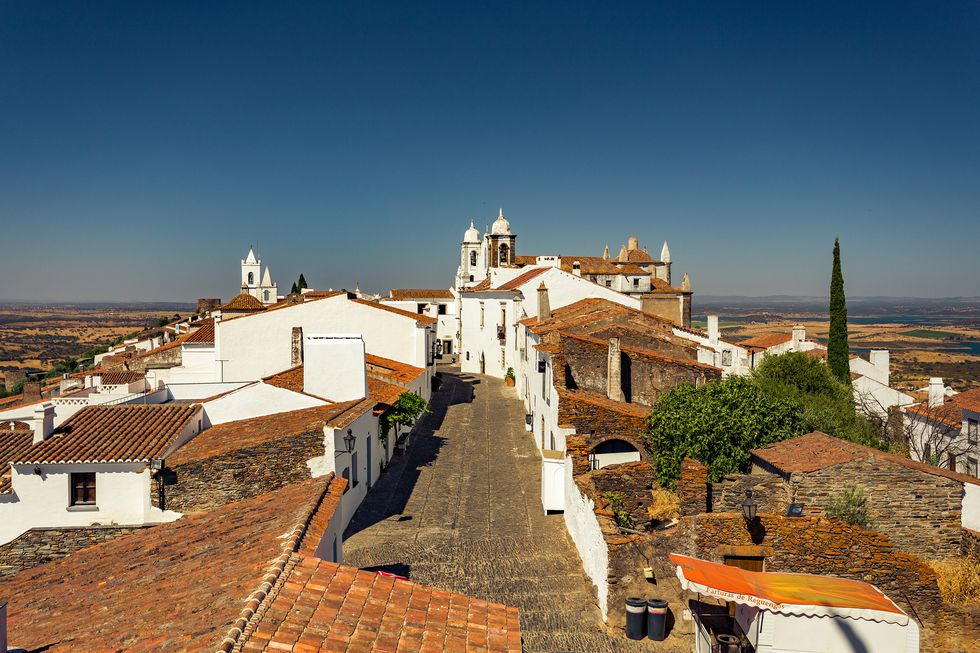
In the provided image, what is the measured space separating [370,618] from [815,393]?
89.2 feet

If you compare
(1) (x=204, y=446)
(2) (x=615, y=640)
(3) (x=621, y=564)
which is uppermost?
(1) (x=204, y=446)

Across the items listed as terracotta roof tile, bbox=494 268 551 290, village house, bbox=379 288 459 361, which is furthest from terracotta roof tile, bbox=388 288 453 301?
terracotta roof tile, bbox=494 268 551 290

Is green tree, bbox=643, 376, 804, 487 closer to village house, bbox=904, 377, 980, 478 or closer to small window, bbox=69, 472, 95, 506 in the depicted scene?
village house, bbox=904, 377, 980, 478

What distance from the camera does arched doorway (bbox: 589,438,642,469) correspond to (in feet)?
74.0

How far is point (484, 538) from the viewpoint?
60.8 feet

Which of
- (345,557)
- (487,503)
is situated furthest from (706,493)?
(345,557)

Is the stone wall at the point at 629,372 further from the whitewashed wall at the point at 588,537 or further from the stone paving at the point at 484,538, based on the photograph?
the whitewashed wall at the point at 588,537

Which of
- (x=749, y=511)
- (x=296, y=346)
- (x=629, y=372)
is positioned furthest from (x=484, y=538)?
(x=296, y=346)

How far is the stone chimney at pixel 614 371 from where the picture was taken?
27266mm

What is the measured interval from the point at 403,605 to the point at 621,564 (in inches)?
286

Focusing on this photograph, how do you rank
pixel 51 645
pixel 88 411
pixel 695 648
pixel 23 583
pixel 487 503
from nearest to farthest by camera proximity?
1. pixel 51 645
2. pixel 23 583
3. pixel 695 648
4. pixel 88 411
5. pixel 487 503

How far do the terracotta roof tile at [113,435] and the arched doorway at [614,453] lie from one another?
12651 mm

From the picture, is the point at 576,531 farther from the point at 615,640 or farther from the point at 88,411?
the point at 88,411

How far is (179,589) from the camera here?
29.1 feet
